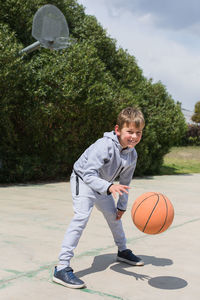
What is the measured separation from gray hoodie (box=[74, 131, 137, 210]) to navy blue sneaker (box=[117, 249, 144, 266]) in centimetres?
52

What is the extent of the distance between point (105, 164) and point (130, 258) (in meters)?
1.07

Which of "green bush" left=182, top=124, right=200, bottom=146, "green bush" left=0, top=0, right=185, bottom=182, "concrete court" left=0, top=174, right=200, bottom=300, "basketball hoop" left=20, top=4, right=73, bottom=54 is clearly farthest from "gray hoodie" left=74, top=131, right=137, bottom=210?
"green bush" left=182, top=124, right=200, bottom=146

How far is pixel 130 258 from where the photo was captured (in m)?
4.17

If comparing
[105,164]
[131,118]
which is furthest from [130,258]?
[131,118]

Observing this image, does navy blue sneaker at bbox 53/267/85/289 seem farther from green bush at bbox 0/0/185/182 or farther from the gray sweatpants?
green bush at bbox 0/0/185/182

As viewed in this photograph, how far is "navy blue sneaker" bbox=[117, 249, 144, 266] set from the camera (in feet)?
13.6

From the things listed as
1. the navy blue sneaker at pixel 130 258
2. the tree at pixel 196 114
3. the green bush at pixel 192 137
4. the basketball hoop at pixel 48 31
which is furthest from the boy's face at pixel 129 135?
the tree at pixel 196 114

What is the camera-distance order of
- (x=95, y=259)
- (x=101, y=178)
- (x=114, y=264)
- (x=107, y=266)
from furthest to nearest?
(x=95, y=259), (x=114, y=264), (x=107, y=266), (x=101, y=178)

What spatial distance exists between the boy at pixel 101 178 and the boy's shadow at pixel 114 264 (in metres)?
0.16

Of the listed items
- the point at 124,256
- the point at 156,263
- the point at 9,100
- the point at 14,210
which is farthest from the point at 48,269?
the point at 9,100

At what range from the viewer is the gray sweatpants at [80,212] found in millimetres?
3613

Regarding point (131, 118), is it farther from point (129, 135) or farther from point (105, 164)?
point (105, 164)

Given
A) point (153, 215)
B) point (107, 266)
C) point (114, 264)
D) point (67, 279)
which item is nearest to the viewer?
point (67, 279)

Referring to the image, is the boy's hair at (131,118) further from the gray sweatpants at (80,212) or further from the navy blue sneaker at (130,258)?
the navy blue sneaker at (130,258)
